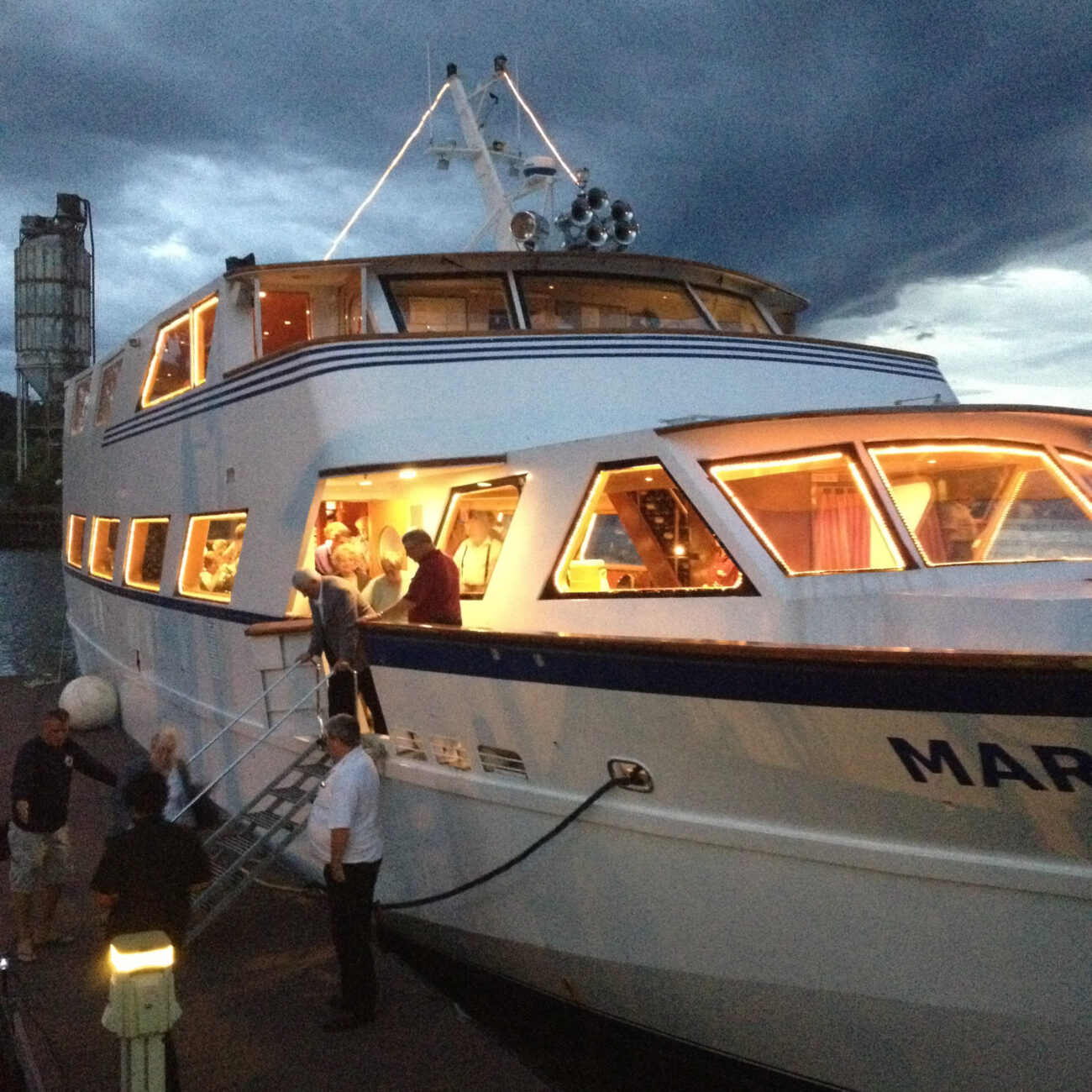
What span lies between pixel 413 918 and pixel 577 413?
3.33m

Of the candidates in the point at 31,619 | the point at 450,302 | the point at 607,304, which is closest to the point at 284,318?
the point at 450,302

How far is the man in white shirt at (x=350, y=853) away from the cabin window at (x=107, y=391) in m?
7.74

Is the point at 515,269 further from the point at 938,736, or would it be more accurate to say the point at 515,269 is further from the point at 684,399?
the point at 938,736

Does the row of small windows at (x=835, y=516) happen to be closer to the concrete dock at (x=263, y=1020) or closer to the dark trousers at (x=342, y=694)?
the dark trousers at (x=342, y=694)

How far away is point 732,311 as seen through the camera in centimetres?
872

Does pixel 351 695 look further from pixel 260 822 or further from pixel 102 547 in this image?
pixel 102 547

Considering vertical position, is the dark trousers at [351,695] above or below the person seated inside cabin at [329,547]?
below

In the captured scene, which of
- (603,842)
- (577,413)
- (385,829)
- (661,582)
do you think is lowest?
(385,829)

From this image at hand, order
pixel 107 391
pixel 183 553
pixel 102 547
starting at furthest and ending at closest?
1. pixel 102 547
2. pixel 107 391
3. pixel 183 553

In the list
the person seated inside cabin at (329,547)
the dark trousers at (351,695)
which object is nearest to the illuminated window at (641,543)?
the dark trousers at (351,695)

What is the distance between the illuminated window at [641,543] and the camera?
15.7 ft

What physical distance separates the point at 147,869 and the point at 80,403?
36.0ft

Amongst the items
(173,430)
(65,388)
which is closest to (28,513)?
(65,388)

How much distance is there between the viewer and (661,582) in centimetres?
494
